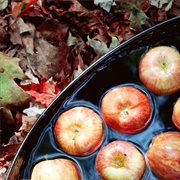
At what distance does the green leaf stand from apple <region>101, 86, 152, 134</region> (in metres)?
0.37

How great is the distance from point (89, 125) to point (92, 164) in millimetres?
135

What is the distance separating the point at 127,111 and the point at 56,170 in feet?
1.03

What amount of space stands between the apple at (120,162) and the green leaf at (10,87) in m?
0.43

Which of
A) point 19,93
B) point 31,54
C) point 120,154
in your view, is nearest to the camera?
point 120,154

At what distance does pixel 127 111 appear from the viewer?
1.47m

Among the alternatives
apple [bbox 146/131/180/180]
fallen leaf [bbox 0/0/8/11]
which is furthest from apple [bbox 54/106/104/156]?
fallen leaf [bbox 0/0/8/11]

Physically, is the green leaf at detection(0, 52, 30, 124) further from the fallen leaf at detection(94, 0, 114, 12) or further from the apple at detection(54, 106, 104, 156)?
the fallen leaf at detection(94, 0, 114, 12)

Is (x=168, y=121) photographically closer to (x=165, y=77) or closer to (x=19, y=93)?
(x=165, y=77)

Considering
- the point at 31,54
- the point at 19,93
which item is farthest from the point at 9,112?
the point at 31,54

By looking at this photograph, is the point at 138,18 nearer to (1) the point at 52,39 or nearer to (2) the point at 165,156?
(1) the point at 52,39

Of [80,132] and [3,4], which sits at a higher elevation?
[3,4]

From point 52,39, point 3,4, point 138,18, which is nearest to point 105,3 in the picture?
point 138,18

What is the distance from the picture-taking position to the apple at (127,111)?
147 centimetres

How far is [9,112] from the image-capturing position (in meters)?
1.70
